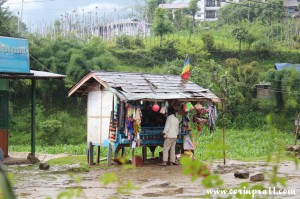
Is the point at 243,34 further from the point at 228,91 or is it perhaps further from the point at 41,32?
the point at 41,32

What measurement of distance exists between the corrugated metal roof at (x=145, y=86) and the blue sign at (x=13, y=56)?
1806 mm

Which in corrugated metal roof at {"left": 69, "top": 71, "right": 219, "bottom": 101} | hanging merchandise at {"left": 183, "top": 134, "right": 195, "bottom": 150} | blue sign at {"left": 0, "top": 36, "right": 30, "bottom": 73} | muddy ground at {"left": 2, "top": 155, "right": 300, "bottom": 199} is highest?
blue sign at {"left": 0, "top": 36, "right": 30, "bottom": 73}

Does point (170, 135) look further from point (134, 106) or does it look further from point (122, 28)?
point (122, 28)

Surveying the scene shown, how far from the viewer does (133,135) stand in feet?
48.1

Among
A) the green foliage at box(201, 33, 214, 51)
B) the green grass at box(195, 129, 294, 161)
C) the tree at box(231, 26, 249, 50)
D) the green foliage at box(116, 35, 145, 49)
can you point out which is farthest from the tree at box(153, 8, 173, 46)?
the green grass at box(195, 129, 294, 161)

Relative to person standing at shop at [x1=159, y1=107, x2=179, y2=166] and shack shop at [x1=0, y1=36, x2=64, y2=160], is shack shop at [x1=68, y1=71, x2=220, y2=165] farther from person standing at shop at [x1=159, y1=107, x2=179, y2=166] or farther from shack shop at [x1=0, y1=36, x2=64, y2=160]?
shack shop at [x1=0, y1=36, x2=64, y2=160]

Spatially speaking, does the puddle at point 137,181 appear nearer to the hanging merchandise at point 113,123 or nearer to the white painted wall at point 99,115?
the hanging merchandise at point 113,123

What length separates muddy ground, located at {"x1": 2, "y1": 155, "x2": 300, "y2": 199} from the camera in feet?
34.1

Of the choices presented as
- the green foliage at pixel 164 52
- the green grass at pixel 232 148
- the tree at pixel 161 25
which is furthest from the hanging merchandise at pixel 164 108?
the tree at pixel 161 25

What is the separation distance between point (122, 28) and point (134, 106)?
105 feet

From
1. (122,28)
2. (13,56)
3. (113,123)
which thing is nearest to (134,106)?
(113,123)

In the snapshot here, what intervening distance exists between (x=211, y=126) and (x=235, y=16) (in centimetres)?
3894

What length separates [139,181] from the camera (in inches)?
490

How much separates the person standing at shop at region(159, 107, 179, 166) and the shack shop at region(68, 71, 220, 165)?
27 cm
